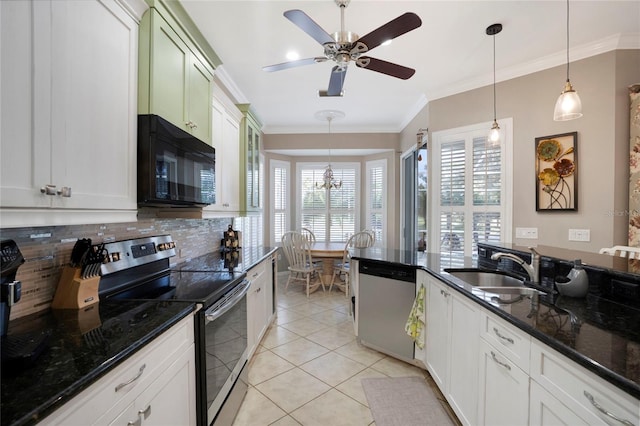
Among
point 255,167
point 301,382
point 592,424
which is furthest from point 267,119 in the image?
point 592,424

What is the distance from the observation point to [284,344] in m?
2.72

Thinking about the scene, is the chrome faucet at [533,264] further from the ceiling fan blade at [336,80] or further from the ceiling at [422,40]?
the ceiling at [422,40]

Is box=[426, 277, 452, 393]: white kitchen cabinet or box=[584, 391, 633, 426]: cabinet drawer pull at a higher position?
box=[584, 391, 633, 426]: cabinet drawer pull

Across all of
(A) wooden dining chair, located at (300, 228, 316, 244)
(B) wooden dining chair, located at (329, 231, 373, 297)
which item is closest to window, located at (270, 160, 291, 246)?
(A) wooden dining chair, located at (300, 228, 316, 244)

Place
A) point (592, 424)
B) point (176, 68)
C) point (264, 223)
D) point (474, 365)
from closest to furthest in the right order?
1. point (592, 424)
2. point (474, 365)
3. point (176, 68)
4. point (264, 223)

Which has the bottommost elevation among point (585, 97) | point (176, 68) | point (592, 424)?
point (592, 424)

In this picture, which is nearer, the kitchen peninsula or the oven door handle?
the kitchen peninsula

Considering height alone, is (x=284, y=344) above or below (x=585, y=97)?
below

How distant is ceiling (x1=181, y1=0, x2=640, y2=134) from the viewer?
1990 mm

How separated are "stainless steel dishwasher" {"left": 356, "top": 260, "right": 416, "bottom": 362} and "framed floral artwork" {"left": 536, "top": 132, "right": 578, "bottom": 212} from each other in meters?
1.65

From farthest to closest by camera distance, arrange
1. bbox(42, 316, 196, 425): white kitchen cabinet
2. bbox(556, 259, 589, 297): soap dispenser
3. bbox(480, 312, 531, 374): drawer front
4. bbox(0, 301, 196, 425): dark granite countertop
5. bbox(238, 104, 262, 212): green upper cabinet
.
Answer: bbox(238, 104, 262, 212): green upper cabinet → bbox(556, 259, 589, 297): soap dispenser → bbox(480, 312, 531, 374): drawer front → bbox(42, 316, 196, 425): white kitchen cabinet → bbox(0, 301, 196, 425): dark granite countertop

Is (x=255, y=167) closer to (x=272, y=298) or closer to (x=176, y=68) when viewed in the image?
(x=272, y=298)

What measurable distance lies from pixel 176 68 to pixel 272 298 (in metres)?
2.36

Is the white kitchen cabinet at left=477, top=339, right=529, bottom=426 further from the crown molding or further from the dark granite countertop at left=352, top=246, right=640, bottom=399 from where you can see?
the crown molding
